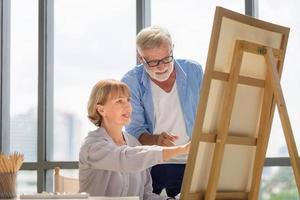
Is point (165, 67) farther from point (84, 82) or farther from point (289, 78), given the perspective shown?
point (84, 82)

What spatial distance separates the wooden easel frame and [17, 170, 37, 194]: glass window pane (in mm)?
2351

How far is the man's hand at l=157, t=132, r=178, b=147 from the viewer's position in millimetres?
2562

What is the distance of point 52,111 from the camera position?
4508 mm

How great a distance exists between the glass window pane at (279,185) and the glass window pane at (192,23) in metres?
0.80

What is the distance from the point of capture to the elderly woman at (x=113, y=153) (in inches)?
87.7

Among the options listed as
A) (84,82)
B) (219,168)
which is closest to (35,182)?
(84,82)

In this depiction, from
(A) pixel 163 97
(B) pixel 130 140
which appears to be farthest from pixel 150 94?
(B) pixel 130 140

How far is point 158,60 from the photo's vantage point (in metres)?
2.71

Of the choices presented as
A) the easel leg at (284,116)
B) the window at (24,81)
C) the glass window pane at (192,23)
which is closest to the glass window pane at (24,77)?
the window at (24,81)

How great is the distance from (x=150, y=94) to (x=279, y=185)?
1.40m

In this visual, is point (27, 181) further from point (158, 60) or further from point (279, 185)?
point (158, 60)

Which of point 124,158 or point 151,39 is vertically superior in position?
point 151,39

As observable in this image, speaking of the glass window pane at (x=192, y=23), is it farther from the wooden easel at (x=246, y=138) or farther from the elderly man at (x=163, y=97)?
the wooden easel at (x=246, y=138)

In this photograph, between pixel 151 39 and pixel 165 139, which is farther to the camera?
pixel 151 39
